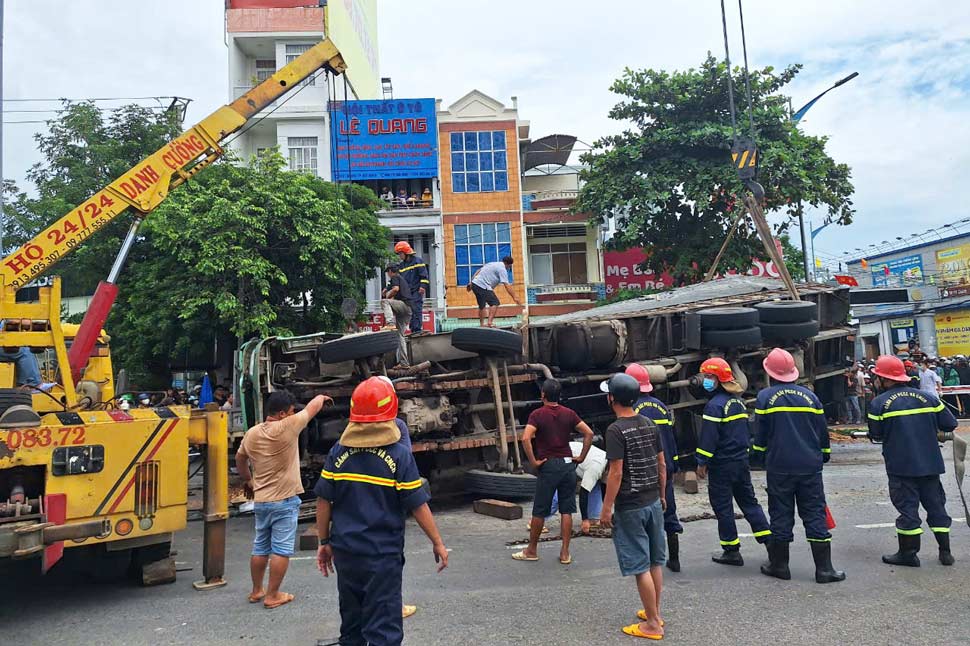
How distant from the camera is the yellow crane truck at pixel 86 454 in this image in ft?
15.1

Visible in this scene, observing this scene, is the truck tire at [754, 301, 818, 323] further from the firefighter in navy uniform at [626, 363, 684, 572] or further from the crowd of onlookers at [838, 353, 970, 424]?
the crowd of onlookers at [838, 353, 970, 424]

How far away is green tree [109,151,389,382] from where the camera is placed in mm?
14844

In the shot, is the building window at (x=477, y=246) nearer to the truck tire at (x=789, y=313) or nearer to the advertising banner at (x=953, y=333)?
the truck tire at (x=789, y=313)

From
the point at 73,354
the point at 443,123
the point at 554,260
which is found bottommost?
the point at 73,354

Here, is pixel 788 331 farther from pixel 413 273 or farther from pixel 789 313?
pixel 413 273

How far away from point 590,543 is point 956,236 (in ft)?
129

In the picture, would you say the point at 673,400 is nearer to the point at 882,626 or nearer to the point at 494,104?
the point at 882,626

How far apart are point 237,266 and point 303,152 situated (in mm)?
10629

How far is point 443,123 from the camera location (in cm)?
2431

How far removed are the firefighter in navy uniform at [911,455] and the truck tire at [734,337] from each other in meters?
3.84

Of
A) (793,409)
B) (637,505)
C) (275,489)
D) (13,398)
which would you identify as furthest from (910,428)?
(13,398)

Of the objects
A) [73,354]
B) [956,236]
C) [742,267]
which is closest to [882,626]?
[73,354]

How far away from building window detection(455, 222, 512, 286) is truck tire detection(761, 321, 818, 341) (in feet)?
48.3

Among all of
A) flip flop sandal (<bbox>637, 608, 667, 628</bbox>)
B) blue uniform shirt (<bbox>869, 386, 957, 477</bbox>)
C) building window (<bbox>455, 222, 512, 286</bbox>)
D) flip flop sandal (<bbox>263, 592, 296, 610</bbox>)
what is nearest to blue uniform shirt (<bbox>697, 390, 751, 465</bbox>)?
blue uniform shirt (<bbox>869, 386, 957, 477</bbox>)
